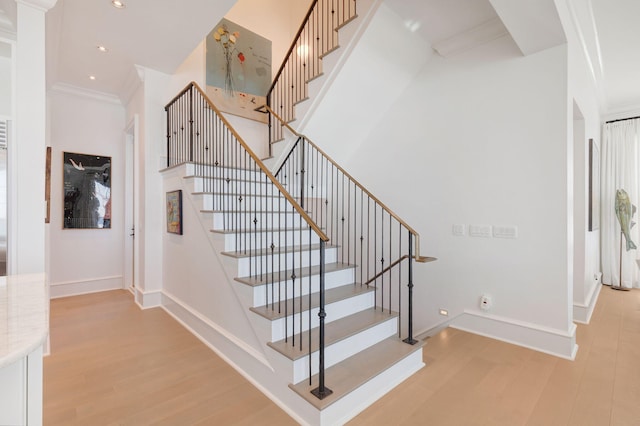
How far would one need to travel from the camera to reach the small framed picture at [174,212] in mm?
3707

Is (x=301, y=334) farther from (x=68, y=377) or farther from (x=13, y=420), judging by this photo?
(x=68, y=377)

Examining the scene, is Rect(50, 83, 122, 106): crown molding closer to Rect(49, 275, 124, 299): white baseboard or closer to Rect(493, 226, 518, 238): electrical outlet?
Rect(49, 275, 124, 299): white baseboard

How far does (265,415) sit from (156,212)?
323cm

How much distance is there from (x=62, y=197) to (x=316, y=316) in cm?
448

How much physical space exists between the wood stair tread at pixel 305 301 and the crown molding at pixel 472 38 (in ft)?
9.21

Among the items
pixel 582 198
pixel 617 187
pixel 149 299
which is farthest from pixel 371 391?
pixel 617 187

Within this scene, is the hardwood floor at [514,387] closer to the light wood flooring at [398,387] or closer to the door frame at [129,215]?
the light wood flooring at [398,387]

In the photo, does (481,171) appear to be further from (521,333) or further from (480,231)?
(521,333)

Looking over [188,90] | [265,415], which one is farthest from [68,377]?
[188,90]

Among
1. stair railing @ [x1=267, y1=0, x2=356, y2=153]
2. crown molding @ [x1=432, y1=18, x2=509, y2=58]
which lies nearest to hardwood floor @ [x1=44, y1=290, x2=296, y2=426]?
stair railing @ [x1=267, y1=0, x2=356, y2=153]

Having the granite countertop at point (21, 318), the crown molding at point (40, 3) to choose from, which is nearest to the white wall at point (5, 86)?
the crown molding at point (40, 3)

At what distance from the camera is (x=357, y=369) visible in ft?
7.35

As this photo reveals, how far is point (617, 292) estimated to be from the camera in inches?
193

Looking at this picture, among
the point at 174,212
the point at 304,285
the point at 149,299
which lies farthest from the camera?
the point at 149,299
